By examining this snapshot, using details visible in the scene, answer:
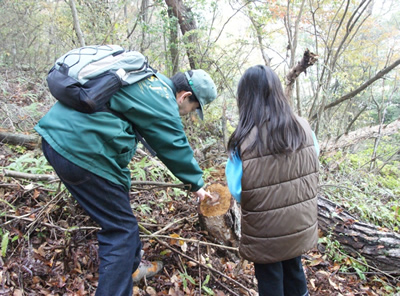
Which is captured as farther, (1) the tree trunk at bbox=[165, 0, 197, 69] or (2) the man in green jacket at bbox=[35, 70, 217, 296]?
(1) the tree trunk at bbox=[165, 0, 197, 69]

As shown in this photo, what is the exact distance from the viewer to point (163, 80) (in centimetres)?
195

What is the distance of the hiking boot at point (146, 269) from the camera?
238 centimetres

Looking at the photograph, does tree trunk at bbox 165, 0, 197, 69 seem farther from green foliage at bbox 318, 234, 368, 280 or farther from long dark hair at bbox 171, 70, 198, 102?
green foliage at bbox 318, 234, 368, 280

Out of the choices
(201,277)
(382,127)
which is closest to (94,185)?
(201,277)

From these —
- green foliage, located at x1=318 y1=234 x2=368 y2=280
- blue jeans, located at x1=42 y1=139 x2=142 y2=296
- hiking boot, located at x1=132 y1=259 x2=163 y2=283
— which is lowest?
green foliage, located at x1=318 y1=234 x2=368 y2=280

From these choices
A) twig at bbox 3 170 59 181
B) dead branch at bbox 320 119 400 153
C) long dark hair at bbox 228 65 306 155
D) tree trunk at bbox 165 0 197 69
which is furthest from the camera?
dead branch at bbox 320 119 400 153

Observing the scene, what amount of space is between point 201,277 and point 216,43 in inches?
205

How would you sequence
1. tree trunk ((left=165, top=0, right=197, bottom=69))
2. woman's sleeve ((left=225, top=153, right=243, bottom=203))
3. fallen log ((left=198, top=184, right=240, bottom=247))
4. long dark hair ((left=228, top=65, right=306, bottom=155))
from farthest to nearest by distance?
tree trunk ((left=165, top=0, right=197, bottom=69)), fallen log ((left=198, top=184, right=240, bottom=247)), woman's sleeve ((left=225, top=153, right=243, bottom=203)), long dark hair ((left=228, top=65, right=306, bottom=155))

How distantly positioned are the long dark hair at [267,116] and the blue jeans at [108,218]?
2.80ft

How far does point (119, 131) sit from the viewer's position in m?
1.67

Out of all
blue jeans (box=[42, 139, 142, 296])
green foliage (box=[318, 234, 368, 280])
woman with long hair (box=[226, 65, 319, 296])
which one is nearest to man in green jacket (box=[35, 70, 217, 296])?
blue jeans (box=[42, 139, 142, 296])

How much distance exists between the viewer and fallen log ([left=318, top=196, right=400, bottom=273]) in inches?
123

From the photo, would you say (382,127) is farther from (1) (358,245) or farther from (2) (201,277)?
(2) (201,277)

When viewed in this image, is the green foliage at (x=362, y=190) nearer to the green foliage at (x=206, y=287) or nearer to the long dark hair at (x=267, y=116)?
the green foliage at (x=206, y=287)
